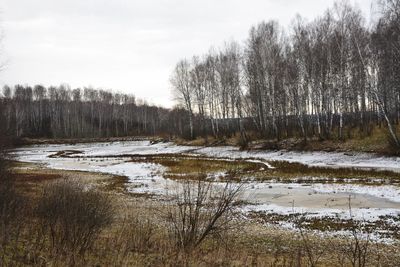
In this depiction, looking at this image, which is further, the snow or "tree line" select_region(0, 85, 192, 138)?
"tree line" select_region(0, 85, 192, 138)

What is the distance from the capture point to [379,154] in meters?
29.0

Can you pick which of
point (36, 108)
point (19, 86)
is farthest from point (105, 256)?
point (19, 86)

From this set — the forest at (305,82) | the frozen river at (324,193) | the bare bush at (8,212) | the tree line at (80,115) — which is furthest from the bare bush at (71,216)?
the tree line at (80,115)

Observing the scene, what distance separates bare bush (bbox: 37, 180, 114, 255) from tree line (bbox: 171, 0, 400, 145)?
2471cm

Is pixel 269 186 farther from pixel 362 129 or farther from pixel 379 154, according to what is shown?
pixel 362 129

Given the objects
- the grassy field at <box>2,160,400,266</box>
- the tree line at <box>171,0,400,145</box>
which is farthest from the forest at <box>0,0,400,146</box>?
the grassy field at <box>2,160,400,266</box>

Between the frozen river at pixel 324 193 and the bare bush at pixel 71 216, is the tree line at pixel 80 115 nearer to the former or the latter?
the frozen river at pixel 324 193

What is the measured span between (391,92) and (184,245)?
4625 cm

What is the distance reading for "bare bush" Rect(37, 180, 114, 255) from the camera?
22.7ft

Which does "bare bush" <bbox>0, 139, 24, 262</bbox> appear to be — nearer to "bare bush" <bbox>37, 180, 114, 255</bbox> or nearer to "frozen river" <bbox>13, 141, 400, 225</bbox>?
"bare bush" <bbox>37, 180, 114, 255</bbox>

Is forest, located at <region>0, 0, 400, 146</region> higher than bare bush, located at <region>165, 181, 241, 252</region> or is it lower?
higher

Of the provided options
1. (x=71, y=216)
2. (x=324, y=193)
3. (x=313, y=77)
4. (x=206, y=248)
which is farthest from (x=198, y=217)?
(x=313, y=77)

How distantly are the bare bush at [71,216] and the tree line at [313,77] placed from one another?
24708 millimetres

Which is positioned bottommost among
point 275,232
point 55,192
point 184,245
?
point 275,232
